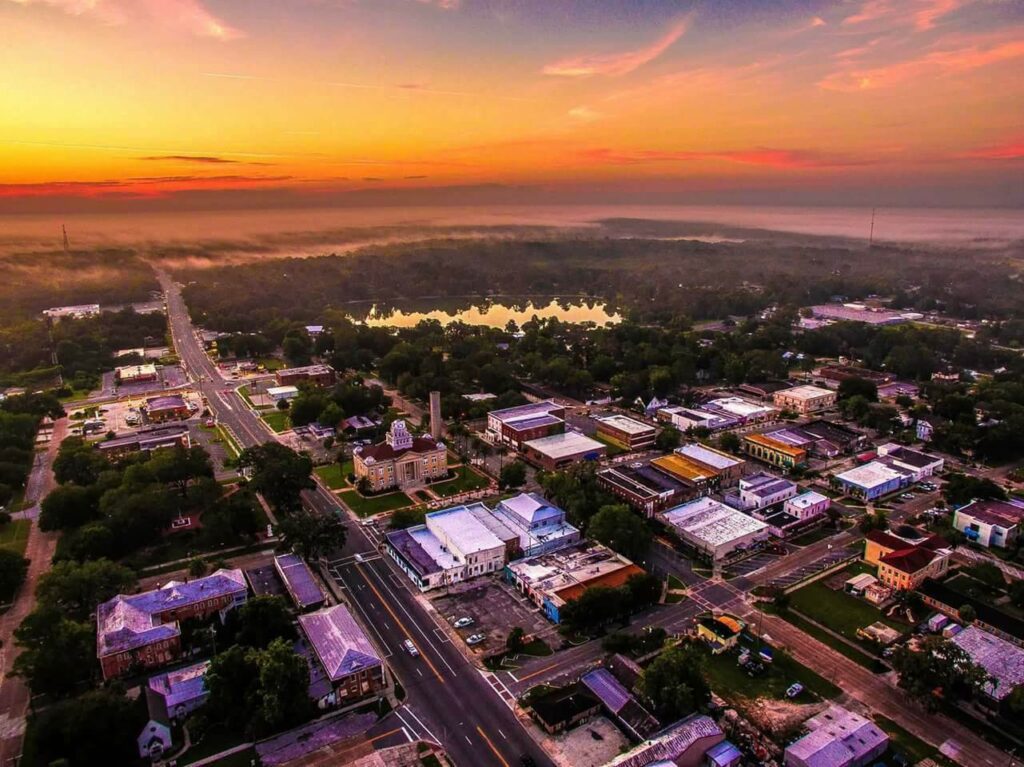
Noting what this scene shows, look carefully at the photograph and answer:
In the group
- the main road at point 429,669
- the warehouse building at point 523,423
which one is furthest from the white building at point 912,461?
the main road at point 429,669

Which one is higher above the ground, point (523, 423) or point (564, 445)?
point (523, 423)

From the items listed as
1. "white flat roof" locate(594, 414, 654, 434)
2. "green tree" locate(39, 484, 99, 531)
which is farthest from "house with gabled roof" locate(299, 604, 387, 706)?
"white flat roof" locate(594, 414, 654, 434)

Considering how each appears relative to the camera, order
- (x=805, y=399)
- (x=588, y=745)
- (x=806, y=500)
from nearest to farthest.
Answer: (x=588, y=745)
(x=806, y=500)
(x=805, y=399)

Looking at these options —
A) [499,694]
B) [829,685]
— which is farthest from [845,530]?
[499,694]

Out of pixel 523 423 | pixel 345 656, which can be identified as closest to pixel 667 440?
pixel 523 423

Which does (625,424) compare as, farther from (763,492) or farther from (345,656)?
(345,656)

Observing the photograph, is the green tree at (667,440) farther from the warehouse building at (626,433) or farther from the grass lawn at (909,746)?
the grass lawn at (909,746)
